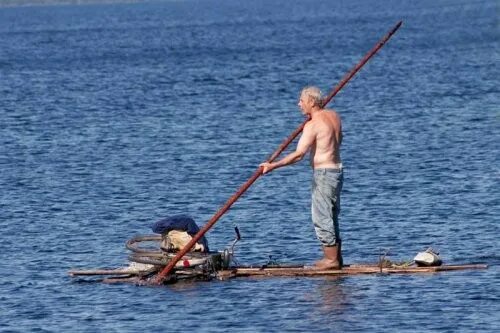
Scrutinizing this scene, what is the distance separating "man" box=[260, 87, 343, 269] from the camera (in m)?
23.3

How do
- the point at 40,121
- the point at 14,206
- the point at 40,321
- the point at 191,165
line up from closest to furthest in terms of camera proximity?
the point at 40,321 → the point at 14,206 → the point at 191,165 → the point at 40,121

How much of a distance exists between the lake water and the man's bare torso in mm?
1689

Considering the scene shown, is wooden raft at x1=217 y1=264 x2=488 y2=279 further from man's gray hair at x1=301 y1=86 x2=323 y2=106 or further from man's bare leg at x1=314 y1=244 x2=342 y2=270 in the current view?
man's gray hair at x1=301 y1=86 x2=323 y2=106

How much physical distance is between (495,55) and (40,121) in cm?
4020

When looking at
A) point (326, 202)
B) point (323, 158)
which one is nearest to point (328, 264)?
point (326, 202)

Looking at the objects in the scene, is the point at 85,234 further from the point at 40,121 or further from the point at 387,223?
the point at 40,121

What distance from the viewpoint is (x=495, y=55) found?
92.6 metres

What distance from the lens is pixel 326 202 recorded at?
925 inches

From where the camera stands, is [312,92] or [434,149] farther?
[434,149]

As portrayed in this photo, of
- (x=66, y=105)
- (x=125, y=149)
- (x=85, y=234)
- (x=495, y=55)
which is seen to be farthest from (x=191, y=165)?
(x=495, y=55)

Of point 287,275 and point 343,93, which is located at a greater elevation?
point 343,93

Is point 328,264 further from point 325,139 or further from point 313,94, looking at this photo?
point 313,94

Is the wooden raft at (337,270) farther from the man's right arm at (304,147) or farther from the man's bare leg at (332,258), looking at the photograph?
the man's right arm at (304,147)

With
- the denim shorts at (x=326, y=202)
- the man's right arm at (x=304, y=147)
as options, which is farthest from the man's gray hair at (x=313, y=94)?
the denim shorts at (x=326, y=202)
